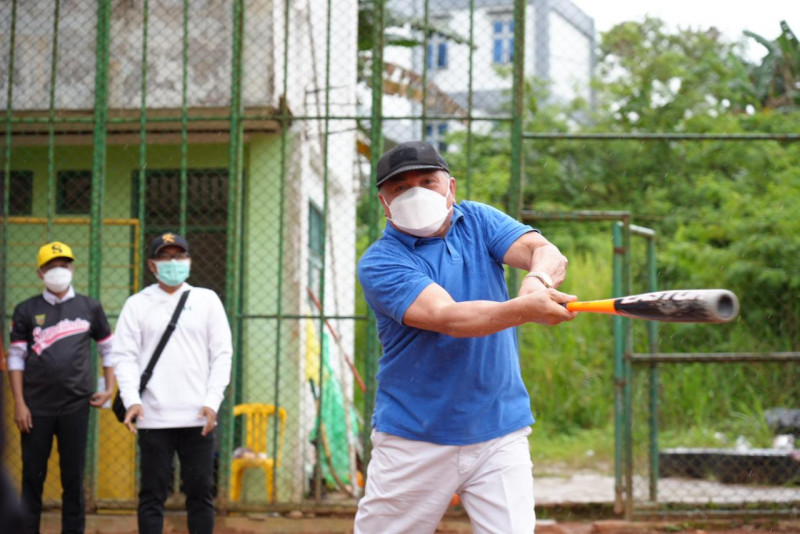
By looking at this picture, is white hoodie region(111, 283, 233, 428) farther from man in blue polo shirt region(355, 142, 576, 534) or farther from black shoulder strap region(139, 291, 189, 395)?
man in blue polo shirt region(355, 142, 576, 534)

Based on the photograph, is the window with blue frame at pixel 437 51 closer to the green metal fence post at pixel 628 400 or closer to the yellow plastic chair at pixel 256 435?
the green metal fence post at pixel 628 400

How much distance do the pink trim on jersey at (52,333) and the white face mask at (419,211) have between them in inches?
137

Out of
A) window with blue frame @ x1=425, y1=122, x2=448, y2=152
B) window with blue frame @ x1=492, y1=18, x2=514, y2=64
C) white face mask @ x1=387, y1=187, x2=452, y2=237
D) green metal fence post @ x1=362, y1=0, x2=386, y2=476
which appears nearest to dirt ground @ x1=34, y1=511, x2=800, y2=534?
green metal fence post @ x1=362, y1=0, x2=386, y2=476

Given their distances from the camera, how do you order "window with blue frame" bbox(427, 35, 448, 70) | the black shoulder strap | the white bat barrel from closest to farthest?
the white bat barrel, the black shoulder strap, "window with blue frame" bbox(427, 35, 448, 70)

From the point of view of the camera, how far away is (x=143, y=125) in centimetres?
750

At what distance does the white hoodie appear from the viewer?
226 inches

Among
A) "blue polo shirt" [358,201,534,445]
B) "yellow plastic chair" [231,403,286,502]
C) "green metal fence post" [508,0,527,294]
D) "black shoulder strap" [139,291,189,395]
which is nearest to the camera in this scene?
"blue polo shirt" [358,201,534,445]

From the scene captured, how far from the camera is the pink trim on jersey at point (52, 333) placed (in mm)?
6422

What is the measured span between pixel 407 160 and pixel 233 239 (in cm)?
412

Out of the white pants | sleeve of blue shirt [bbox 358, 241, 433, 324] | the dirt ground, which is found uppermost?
sleeve of blue shirt [bbox 358, 241, 433, 324]

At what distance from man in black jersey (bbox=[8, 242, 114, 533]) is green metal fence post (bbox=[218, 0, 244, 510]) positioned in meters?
1.23

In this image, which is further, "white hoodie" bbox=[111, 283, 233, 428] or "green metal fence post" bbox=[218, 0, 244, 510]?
"green metal fence post" bbox=[218, 0, 244, 510]

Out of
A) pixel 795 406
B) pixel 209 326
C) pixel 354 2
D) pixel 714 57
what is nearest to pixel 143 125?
pixel 209 326

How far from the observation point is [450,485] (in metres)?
3.68
